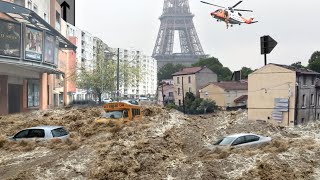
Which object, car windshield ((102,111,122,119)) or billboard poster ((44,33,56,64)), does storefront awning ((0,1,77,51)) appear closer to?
billboard poster ((44,33,56,64))

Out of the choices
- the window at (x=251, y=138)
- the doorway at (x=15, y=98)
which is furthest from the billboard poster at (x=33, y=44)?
the window at (x=251, y=138)

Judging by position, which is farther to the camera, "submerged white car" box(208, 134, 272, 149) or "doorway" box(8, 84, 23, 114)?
"doorway" box(8, 84, 23, 114)

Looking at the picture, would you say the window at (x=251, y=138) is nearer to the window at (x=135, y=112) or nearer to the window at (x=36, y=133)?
the window at (x=135, y=112)

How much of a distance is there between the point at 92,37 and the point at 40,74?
289 feet

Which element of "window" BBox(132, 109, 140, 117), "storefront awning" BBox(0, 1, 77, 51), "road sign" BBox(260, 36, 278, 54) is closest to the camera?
"window" BBox(132, 109, 140, 117)

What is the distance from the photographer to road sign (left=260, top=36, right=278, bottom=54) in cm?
3909

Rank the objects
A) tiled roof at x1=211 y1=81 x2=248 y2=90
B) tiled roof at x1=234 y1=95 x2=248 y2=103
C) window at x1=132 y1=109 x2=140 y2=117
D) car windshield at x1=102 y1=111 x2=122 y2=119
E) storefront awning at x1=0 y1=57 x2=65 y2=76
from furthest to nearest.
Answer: tiled roof at x1=211 y1=81 x2=248 y2=90, tiled roof at x1=234 y1=95 x2=248 y2=103, storefront awning at x1=0 y1=57 x2=65 y2=76, window at x1=132 y1=109 x2=140 y2=117, car windshield at x1=102 y1=111 x2=122 y2=119

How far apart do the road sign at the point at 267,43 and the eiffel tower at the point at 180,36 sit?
454 feet

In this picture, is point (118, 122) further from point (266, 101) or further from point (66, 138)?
point (266, 101)

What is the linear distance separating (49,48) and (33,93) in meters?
7.53

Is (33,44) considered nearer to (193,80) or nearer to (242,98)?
(242,98)

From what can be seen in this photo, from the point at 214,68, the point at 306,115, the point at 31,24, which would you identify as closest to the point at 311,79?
the point at 306,115

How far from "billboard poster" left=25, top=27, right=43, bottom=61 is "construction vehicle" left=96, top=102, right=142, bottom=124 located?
17.1 m

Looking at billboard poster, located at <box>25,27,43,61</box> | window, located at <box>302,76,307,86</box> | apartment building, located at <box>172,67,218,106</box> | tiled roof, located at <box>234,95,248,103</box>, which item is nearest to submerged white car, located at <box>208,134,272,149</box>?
billboard poster, located at <box>25,27,43,61</box>
